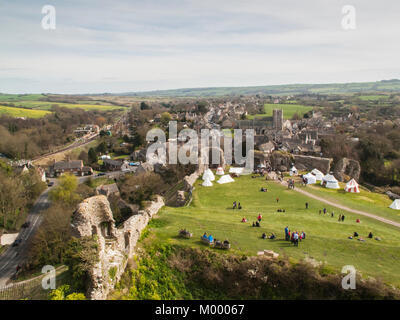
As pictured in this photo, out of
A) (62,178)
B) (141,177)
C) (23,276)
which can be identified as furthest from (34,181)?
(23,276)

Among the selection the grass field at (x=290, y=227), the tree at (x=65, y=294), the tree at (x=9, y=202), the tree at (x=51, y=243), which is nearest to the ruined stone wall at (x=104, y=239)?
the tree at (x=65, y=294)

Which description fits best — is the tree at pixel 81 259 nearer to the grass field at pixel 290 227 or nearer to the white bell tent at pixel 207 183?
the grass field at pixel 290 227

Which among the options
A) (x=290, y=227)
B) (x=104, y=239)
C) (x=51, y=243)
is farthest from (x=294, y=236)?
(x=51, y=243)

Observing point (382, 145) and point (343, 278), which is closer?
point (343, 278)

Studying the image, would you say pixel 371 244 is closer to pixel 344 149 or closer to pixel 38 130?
pixel 344 149

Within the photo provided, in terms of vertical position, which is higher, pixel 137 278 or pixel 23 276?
pixel 137 278

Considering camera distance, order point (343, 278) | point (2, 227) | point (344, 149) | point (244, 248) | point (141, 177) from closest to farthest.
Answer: point (343, 278), point (244, 248), point (2, 227), point (141, 177), point (344, 149)
